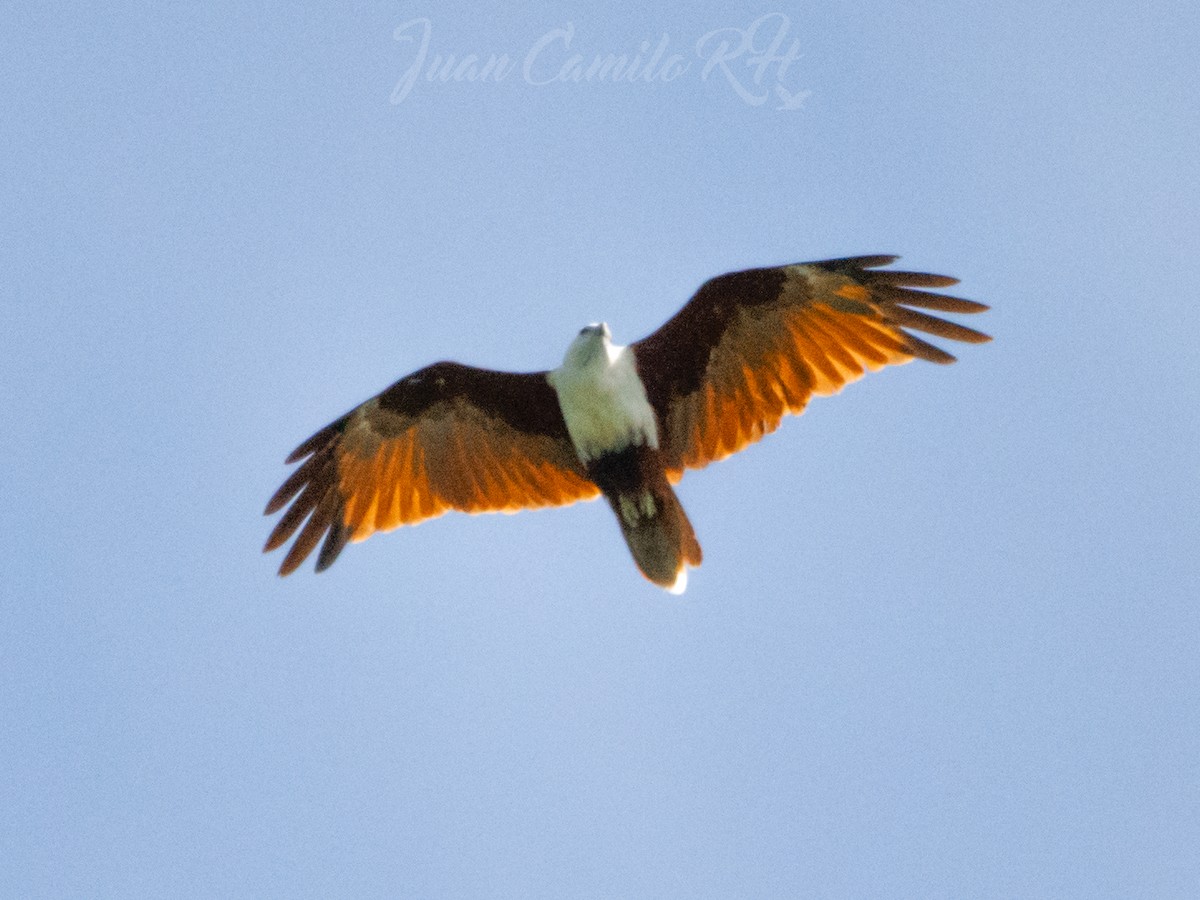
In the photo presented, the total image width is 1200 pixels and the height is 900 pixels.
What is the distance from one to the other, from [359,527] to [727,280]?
3175 mm

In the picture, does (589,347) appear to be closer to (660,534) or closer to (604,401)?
(604,401)

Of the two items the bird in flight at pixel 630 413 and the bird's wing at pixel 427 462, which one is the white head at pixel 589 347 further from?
the bird's wing at pixel 427 462

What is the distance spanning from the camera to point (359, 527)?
453 inches

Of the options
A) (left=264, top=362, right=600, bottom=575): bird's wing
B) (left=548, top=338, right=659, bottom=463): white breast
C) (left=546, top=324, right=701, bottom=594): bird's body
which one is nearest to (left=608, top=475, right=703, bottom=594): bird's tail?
(left=546, top=324, right=701, bottom=594): bird's body

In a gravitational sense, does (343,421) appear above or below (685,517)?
above

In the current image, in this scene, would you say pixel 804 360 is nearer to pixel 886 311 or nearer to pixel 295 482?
pixel 886 311

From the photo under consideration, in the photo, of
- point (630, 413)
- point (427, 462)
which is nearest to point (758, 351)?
point (630, 413)

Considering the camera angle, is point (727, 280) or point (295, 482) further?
point (295, 482)

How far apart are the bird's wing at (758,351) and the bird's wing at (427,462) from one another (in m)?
0.81

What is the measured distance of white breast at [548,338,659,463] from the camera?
34.0 ft

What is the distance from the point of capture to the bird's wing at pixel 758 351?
1073 centimetres

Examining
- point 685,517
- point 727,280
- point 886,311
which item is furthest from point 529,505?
point 886,311

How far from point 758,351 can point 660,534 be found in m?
1.46

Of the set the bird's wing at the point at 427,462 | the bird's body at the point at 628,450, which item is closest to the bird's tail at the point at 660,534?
the bird's body at the point at 628,450
